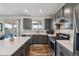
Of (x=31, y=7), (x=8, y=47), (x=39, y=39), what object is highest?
(x=31, y=7)

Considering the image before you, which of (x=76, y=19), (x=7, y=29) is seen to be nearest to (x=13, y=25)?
(x=7, y=29)

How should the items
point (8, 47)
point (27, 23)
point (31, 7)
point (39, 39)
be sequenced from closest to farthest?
1. point (8, 47)
2. point (31, 7)
3. point (39, 39)
4. point (27, 23)

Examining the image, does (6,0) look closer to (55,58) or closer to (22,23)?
(55,58)

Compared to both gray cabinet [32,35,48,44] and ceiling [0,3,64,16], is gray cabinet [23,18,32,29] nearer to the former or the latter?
gray cabinet [32,35,48,44]

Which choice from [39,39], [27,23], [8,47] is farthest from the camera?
[27,23]

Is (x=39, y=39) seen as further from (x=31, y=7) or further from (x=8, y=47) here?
(x=8, y=47)

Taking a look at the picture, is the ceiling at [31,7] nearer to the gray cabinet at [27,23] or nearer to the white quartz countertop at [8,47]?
the gray cabinet at [27,23]

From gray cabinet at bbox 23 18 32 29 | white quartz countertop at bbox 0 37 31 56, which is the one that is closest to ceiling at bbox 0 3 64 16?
gray cabinet at bbox 23 18 32 29

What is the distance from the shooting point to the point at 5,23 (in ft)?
27.3

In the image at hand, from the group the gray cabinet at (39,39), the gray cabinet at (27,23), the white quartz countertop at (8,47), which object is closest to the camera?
the white quartz countertop at (8,47)

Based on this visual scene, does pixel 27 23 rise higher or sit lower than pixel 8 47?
higher

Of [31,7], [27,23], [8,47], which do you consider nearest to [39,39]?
[27,23]

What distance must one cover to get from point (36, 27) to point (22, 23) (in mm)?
993

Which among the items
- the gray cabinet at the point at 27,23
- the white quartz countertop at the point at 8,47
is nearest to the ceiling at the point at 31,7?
the gray cabinet at the point at 27,23
